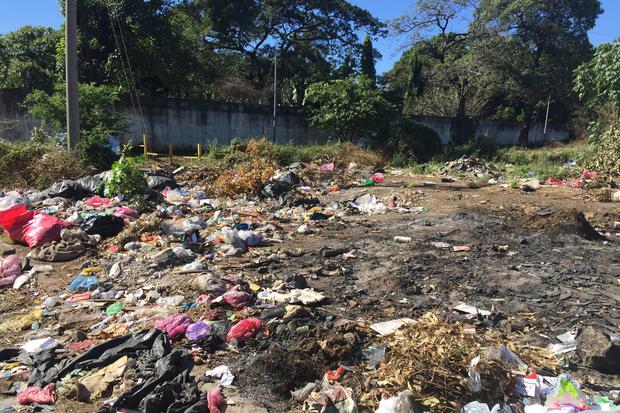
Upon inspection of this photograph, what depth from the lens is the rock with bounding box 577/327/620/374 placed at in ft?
9.09

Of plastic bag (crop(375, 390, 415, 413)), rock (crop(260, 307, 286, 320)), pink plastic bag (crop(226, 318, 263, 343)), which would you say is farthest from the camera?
rock (crop(260, 307, 286, 320))

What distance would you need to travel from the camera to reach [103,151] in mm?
10219

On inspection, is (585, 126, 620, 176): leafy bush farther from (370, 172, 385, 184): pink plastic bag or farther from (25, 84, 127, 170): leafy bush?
(25, 84, 127, 170): leafy bush

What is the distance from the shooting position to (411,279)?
4219 millimetres

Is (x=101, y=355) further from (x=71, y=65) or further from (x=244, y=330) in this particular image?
(x=71, y=65)

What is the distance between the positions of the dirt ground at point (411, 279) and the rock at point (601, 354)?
59 mm

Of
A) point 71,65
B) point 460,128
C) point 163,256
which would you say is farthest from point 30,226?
point 460,128

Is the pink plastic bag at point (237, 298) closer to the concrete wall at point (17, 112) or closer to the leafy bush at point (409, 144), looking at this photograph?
the leafy bush at point (409, 144)

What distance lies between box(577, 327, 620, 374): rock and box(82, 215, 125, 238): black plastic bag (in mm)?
5266

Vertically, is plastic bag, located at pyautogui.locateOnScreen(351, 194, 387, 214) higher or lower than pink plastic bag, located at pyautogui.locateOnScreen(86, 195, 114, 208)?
higher

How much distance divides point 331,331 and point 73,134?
836 centimetres

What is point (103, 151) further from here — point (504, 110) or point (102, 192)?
point (504, 110)

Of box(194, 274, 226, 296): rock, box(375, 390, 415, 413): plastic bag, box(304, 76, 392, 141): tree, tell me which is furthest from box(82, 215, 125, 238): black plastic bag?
box(304, 76, 392, 141): tree

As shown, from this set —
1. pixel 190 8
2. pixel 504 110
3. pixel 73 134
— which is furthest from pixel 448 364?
pixel 504 110
